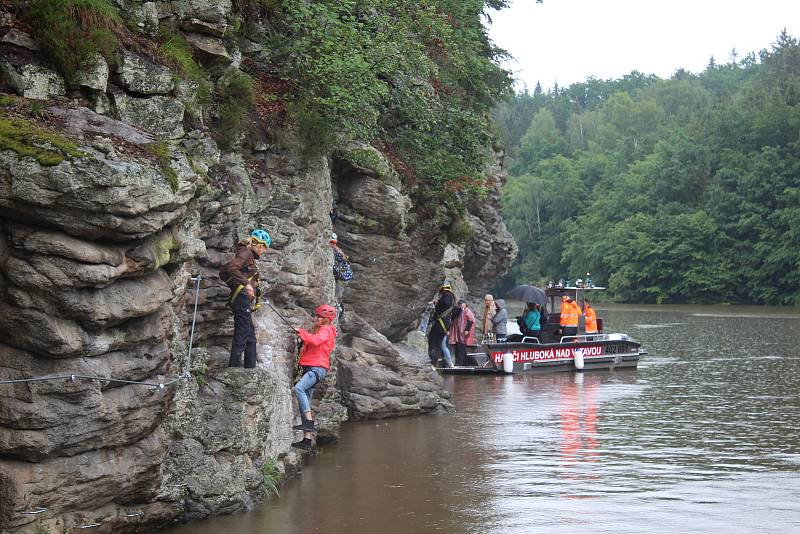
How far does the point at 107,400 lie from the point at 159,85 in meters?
3.92

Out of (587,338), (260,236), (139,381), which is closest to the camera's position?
(139,381)

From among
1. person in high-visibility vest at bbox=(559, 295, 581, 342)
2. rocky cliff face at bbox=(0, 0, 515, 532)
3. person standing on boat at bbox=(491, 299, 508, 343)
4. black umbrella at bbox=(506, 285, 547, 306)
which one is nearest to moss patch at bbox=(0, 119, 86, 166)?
rocky cliff face at bbox=(0, 0, 515, 532)

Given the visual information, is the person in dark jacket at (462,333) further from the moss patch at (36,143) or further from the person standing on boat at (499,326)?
the moss patch at (36,143)

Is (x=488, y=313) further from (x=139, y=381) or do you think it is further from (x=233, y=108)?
(x=139, y=381)

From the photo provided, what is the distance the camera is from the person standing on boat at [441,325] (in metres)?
27.3

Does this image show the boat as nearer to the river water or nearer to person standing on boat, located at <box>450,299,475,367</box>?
person standing on boat, located at <box>450,299,475,367</box>

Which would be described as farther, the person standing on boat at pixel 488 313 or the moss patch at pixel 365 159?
the person standing on boat at pixel 488 313

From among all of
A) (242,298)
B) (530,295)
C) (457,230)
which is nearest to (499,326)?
(530,295)

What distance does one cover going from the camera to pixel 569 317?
30203mm

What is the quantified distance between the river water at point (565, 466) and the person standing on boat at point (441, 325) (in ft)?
5.50

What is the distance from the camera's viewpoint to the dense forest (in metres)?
77.1

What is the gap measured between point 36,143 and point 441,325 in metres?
18.7

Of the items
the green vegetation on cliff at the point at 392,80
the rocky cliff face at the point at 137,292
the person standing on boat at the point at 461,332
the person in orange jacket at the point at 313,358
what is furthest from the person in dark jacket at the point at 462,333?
the person in orange jacket at the point at 313,358

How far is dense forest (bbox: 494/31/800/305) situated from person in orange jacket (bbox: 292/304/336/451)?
2504 inches
